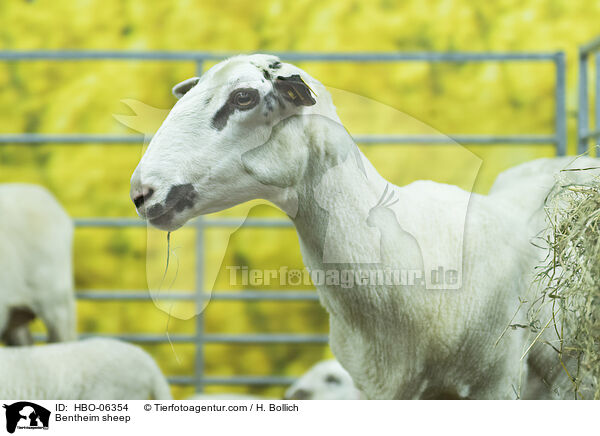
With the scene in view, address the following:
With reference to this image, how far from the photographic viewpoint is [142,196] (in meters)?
0.76

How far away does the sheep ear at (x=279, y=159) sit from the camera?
0.79m

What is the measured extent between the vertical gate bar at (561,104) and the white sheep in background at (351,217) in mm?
660

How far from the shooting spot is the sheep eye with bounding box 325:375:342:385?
1.54 m

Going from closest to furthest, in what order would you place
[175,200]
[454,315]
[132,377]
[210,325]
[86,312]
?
1. [175,200]
2. [454,315]
3. [132,377]
4. [210,325]
5. [86,312]

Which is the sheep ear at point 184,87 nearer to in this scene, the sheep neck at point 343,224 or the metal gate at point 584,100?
the sheep neck at point 343,224

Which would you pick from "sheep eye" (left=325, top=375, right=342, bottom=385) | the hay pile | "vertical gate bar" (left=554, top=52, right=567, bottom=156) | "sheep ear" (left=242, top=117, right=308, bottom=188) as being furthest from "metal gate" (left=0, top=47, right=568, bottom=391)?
"sheep ear" (left=242, top=117, right=308, bottom=188)

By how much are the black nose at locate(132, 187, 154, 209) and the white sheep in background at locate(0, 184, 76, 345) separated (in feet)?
2.93

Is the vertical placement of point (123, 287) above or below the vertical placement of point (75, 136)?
below

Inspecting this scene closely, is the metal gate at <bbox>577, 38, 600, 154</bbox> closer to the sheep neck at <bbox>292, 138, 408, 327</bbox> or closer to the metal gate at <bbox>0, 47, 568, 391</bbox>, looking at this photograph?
the metal gate at <bbox>0, 47, 568, 391</bbox>

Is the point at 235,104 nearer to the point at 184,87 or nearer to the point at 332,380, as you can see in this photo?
the point at 184,87

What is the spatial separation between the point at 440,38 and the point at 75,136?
3.33ft

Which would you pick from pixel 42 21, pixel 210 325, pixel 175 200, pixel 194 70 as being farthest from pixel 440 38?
pixel 175 200

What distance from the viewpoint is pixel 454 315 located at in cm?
88
